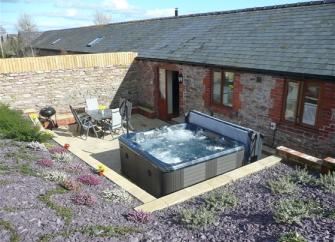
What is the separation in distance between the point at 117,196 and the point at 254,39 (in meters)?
7.70

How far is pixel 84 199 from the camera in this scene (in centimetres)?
531

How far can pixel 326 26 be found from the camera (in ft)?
30.0

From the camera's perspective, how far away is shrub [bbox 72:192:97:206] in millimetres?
5242

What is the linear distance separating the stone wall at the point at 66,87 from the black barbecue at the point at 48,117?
768mm

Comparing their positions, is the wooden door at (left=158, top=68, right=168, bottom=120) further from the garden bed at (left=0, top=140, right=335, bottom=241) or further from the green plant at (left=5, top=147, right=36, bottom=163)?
the garden bed at (left=0, top=140, right=335, bottom=241)

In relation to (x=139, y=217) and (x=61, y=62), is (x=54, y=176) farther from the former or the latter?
(x=61, y=62)

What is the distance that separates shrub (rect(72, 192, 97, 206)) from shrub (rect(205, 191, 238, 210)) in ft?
6.68

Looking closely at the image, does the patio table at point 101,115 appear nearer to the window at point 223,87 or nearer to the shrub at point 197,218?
the window at point 223,87

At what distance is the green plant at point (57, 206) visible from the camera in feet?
15.5

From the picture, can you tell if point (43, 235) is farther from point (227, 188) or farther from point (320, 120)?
point (320, 120)

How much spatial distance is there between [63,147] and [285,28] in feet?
27.0

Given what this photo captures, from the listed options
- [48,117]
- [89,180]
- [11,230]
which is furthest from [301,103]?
[48,117]

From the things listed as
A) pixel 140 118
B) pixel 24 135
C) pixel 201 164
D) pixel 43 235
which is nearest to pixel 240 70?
pixel 201 164

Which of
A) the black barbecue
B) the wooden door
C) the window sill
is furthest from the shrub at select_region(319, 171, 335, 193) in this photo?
the black barbecue
